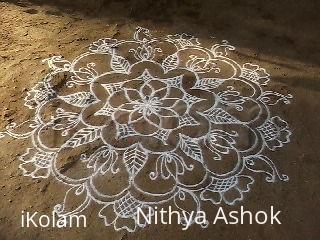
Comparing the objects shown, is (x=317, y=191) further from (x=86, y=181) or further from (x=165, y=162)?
(x=86, y=181)

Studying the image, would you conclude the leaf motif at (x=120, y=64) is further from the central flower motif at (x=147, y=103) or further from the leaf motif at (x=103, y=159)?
the leaf motif at (x=103, y=159)

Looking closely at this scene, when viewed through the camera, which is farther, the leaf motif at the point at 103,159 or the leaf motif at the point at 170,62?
the leaf motif at the point at 170,62

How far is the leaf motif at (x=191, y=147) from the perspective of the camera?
1821mm

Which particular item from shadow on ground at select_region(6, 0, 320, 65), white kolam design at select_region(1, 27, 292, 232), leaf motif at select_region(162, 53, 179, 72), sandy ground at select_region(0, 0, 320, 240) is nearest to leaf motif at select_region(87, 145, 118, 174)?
white kolam design at select_region(1, 27, 292, 232)

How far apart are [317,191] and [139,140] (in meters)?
0.74

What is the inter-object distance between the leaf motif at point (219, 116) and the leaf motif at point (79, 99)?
542 millimetres

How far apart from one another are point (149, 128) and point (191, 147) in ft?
0.68

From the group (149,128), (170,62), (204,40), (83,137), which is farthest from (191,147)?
(204,40)

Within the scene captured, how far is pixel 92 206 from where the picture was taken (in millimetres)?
1661

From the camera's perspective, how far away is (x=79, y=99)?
81.0 inches

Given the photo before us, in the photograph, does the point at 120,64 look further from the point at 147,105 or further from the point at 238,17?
the point at 238,17

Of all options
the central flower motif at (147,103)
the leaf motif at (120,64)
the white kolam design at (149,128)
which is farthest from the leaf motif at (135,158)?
the leaf motif at (120,64)

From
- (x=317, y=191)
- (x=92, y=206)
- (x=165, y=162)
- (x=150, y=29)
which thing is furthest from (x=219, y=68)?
(x=92, y=206)

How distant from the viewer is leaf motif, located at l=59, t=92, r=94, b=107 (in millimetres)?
2041
